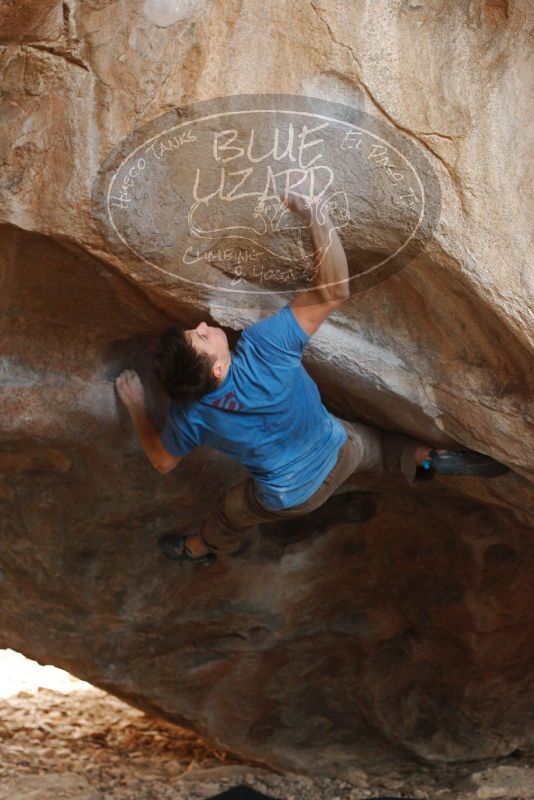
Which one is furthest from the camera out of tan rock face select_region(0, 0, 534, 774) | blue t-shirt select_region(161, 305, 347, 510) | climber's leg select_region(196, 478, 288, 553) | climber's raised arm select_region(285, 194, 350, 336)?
climber's leg select_region(196, 478, 288, 553)

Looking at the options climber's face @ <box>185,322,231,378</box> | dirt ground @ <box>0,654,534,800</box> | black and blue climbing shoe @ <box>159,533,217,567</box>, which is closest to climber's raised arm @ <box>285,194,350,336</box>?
climber's face @ <box>185,322,231,378</box>

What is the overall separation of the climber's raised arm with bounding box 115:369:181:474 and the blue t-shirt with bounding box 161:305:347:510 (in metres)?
0.05

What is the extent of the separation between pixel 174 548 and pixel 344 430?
2.57 feet

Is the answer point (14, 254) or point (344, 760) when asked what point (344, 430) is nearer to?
point (14, 254)

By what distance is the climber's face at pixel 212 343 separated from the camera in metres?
2.34

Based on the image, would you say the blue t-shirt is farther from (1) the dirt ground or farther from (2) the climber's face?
(1) the dirt ground

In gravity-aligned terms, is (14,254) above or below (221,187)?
below

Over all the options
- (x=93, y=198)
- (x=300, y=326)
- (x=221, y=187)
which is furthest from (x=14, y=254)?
(x=300, y=326)

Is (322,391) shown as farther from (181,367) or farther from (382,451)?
(181,367)

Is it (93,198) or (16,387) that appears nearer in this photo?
(93,198)

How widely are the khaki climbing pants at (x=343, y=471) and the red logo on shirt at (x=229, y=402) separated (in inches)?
14.9

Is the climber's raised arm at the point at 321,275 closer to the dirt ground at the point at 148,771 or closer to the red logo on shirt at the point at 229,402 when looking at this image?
the red logo on shirt at the point at 229,402

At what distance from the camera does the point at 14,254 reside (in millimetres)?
2420

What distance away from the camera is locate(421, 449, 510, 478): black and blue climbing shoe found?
8.81 feet
